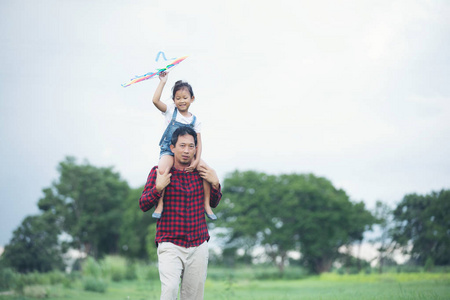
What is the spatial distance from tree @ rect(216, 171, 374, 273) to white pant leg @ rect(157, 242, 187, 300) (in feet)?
99.5

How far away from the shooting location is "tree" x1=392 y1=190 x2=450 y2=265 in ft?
65.8

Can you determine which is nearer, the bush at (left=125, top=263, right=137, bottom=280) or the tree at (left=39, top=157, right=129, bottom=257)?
the bush at (left=125, top=263, right=137, bottom=280)

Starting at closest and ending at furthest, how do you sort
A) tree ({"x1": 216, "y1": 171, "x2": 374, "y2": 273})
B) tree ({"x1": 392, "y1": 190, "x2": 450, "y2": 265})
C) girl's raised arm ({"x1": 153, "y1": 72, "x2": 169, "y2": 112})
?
1. girl's raised arm ({"x1": 153, "y1": 72, "x2": 169, "y2": 112})
2. tree ({"x1": 392, "y1": 190, "x2": 450, "y2": 265})
3. tree ({"x1": 216, "y1": 171, "x2": 374, "y2": 273})

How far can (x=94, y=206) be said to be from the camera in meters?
42.9

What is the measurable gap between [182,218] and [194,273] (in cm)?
54

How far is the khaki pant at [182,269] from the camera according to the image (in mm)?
4375

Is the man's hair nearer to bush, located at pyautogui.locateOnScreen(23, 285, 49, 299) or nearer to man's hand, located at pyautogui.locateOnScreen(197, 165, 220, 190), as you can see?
man's hand, located at pyautogui.locateOnScreen(197, 165, 220, 190)

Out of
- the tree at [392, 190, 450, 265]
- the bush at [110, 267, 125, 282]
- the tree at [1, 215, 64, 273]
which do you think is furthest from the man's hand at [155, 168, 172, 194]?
the tree at [1, 215, 64, 273]

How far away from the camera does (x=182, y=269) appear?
182 inches

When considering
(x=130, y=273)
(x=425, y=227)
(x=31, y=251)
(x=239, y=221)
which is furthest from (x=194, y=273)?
(x=239, y=221)

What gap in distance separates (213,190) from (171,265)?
2.81 ft

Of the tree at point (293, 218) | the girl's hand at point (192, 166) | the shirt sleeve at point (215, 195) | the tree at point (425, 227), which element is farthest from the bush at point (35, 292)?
the tree at point (293, 218)

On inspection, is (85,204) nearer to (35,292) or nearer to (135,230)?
(135,230)

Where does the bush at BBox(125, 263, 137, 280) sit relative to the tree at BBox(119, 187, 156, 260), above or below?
below
